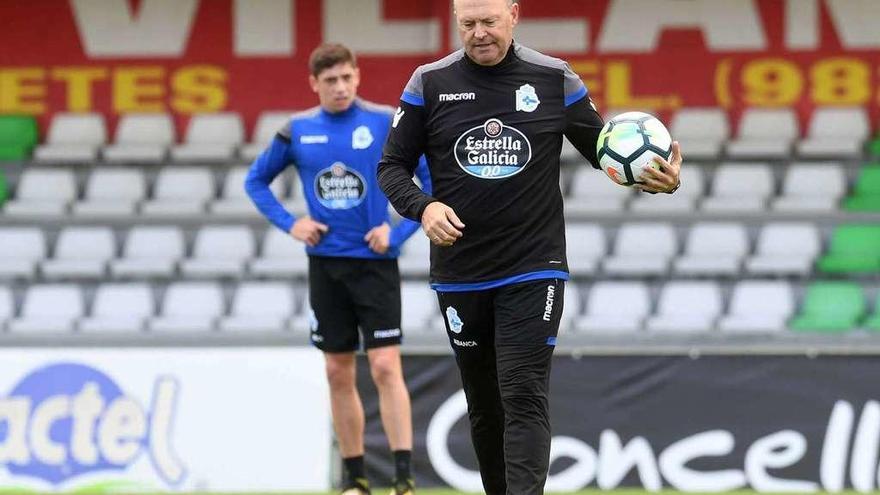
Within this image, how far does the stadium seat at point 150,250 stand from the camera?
490 inches

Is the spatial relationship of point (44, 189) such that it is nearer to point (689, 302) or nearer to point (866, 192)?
point (689, 302)

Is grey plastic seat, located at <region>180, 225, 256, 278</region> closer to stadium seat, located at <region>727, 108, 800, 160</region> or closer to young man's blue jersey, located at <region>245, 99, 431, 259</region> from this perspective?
stadium seat, located at <region>727, 108, 800, 160</region>

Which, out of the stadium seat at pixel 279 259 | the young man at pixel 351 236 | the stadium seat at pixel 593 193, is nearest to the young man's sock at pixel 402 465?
the young man at pixel 351 236

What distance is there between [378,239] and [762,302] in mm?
4970

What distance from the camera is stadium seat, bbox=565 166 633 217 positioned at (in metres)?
12.8

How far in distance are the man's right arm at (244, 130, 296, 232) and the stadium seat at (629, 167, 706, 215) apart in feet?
18.6

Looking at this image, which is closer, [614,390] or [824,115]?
[614,390]

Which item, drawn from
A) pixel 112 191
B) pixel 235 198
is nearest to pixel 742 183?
pixel 235 198

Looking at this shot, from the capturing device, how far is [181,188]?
540 inches

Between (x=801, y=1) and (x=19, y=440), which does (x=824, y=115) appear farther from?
(x=19, y=440)

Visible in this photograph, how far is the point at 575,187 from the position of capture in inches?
519

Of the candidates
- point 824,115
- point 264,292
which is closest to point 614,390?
point 264,292

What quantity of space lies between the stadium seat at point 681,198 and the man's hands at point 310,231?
5852 mm

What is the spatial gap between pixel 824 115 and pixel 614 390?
21.8 ft
